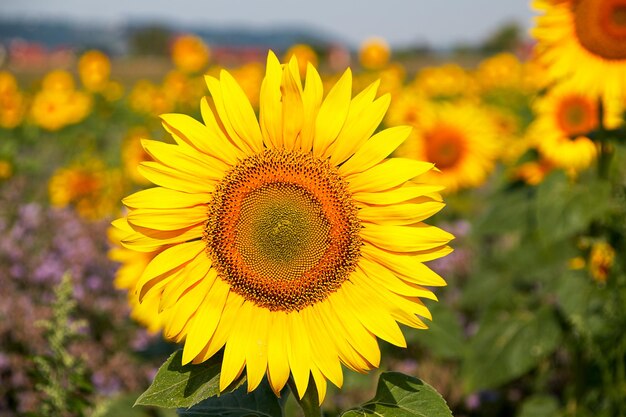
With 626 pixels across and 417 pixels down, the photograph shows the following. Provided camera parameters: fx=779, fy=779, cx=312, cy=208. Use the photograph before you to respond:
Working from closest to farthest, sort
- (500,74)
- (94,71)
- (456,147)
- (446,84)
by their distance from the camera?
(456,147) → (94,71) → (446,84) → (500,74)

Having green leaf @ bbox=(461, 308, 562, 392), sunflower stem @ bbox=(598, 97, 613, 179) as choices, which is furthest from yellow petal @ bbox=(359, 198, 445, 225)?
green leaf @ bbox=(461, 308, 562, 392)

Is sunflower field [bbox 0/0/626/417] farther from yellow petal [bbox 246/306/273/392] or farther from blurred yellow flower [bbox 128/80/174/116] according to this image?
blurred yellow flower [bbox 128/80/174/116]

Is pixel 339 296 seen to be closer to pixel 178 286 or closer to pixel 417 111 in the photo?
pixel 178 286

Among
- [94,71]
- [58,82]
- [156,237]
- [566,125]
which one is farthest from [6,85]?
[156,237]

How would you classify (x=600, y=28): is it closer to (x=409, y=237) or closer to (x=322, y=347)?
(x=409, y=237)

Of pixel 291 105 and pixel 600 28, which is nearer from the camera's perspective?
pixel 291 105

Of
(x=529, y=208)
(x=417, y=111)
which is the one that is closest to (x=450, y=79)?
(x=417, y=111)
